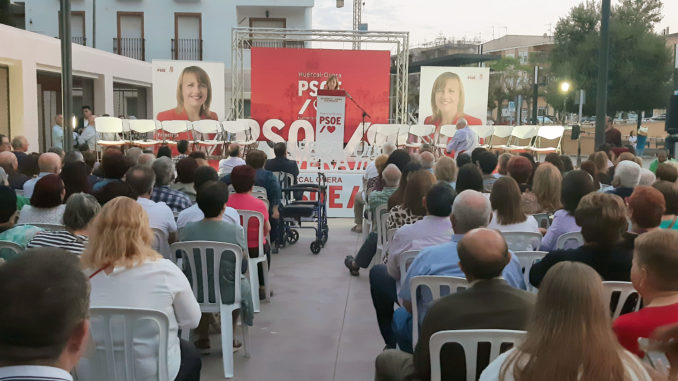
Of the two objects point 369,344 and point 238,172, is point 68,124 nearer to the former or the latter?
point 238,172

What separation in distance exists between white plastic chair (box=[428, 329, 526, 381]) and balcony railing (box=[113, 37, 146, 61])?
2738cm

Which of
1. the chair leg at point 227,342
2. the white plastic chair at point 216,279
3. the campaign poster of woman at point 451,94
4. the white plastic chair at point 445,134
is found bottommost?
the chair leg at point 227,342

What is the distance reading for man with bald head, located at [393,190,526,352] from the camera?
120 inches

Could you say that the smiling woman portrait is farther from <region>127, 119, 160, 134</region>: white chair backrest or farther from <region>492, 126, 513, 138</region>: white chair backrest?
<region>492, 126, 513, 138</region>: white chair backrest

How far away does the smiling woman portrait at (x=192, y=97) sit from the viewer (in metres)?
16.6

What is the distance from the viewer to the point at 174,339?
2.80 m

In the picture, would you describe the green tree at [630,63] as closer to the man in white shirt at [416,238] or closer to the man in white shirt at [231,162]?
the man in white shirt at [231,162]

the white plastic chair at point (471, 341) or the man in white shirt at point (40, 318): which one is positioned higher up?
the man in white shirt at point (40, 318)

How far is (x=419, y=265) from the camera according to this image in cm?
312

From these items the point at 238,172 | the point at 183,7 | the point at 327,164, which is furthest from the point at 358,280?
the point at 183,7

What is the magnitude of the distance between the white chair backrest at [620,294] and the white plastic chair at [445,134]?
1322 centimetres

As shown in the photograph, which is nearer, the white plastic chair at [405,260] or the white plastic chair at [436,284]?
the white plastic chair at [436,284]

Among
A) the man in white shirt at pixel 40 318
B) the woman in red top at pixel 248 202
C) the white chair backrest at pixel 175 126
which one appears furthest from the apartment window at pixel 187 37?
the man in white shirt at pixel 40 318

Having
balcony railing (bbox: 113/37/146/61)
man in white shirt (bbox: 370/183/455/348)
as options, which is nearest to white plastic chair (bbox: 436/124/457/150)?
man in white shirt (bbox: 370/183/455/348)
